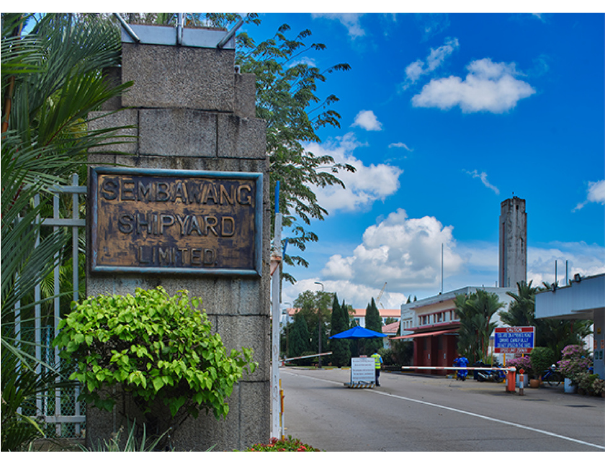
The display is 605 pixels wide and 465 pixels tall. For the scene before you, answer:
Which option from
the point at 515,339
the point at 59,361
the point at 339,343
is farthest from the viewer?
the point at 339,343

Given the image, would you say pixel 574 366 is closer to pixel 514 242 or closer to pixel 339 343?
pixel 514 242

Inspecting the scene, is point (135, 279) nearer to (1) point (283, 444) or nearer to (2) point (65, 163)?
(2) point (65, 163)

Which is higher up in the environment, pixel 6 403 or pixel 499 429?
pixel 6 403

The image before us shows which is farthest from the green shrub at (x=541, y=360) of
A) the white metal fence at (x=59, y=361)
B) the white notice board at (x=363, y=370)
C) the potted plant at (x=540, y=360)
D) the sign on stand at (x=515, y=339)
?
the white metal fence at (x=59, y=361)

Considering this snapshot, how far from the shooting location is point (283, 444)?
5133 millimetres

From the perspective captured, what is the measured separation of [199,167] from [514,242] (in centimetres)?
4769

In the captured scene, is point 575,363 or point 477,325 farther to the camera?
point 477,325

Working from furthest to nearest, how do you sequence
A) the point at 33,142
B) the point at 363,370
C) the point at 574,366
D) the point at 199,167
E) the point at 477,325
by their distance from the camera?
the point at 477,325, the point at 363,370, the point at 574,366, the point at 199,167, the point at 33,142

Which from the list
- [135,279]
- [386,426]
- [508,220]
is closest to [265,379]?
[135,279]

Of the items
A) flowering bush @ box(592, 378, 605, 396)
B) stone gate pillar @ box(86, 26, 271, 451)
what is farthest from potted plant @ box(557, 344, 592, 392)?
stone gate pillar @ box(86, 26, 271, 451)

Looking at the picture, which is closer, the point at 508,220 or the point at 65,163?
the point at 65,163

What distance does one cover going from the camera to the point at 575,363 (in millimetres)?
21969

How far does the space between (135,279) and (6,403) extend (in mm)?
1429

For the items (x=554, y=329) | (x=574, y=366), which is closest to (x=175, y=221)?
(x=574, y=366)
